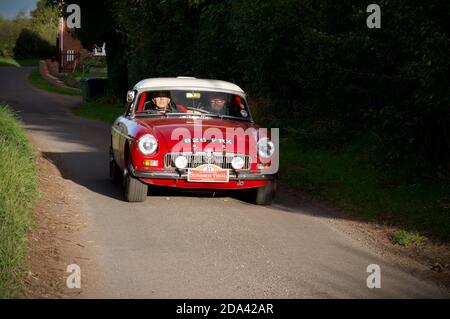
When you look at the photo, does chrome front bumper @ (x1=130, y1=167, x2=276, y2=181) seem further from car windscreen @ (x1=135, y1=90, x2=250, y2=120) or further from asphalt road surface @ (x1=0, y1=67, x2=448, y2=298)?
car windscreen @ (x1=135, y1=90, x2=250, y2=120)

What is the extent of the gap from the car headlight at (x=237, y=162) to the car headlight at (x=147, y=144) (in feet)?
3.26

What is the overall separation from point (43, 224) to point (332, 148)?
7.93 meters

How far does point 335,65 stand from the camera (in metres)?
14.8

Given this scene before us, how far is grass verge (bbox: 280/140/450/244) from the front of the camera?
10.6 meters

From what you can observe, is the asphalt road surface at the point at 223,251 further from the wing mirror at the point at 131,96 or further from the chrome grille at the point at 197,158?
the wing mirror at the point at 131,96

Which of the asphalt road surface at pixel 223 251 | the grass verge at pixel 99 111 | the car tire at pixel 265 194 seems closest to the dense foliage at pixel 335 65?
the car tire at pixel 265 194

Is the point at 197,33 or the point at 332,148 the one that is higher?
the point at 197,33

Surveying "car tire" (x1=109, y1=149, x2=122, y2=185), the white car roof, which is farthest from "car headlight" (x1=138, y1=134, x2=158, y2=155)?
"car tire" (x1=109, y1=149, x2=122, y2=185)

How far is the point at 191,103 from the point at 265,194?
1.84m

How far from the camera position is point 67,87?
53.2m

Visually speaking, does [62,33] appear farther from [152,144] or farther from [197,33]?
[152,144]

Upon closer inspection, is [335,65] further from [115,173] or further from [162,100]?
[115,173]

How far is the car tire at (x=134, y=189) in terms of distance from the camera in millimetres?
10812

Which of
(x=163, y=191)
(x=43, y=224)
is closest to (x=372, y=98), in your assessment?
(x=163, y=191)
